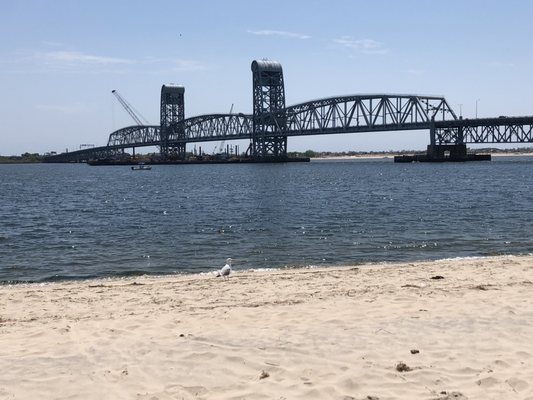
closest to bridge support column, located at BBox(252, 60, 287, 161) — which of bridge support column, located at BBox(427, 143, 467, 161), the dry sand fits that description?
bridge support column, located at BBox(427, 143, 467, 161)

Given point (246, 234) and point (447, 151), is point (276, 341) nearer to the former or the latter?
point (246, 234)

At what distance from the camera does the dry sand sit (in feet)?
24.9

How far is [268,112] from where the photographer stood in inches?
7574

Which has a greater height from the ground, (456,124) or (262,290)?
(456,124)

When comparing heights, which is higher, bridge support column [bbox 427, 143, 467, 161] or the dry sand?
bridge support column [bbox 427, 143, 467, 161]

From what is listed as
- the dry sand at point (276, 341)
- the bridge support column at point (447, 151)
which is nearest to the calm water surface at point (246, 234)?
the dry sand at point (276, 341)

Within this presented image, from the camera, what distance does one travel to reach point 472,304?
11.7 m

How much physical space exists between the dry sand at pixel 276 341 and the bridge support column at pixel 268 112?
177 m

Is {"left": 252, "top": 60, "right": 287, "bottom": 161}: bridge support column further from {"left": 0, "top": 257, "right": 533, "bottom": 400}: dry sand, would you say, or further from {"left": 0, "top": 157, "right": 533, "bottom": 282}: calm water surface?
{"left": 0, "top": 257, "right": 533, "bottom": 400}: dry sand

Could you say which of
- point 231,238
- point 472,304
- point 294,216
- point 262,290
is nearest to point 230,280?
point 262,290

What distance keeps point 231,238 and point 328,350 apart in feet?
62.2

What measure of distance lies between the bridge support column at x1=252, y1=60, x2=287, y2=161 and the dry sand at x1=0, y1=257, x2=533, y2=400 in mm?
176721

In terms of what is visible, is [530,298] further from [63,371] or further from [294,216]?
[294,216]

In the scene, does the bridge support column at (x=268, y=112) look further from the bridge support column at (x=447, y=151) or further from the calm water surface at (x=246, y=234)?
the calm water surface at (x=246, y=234)
